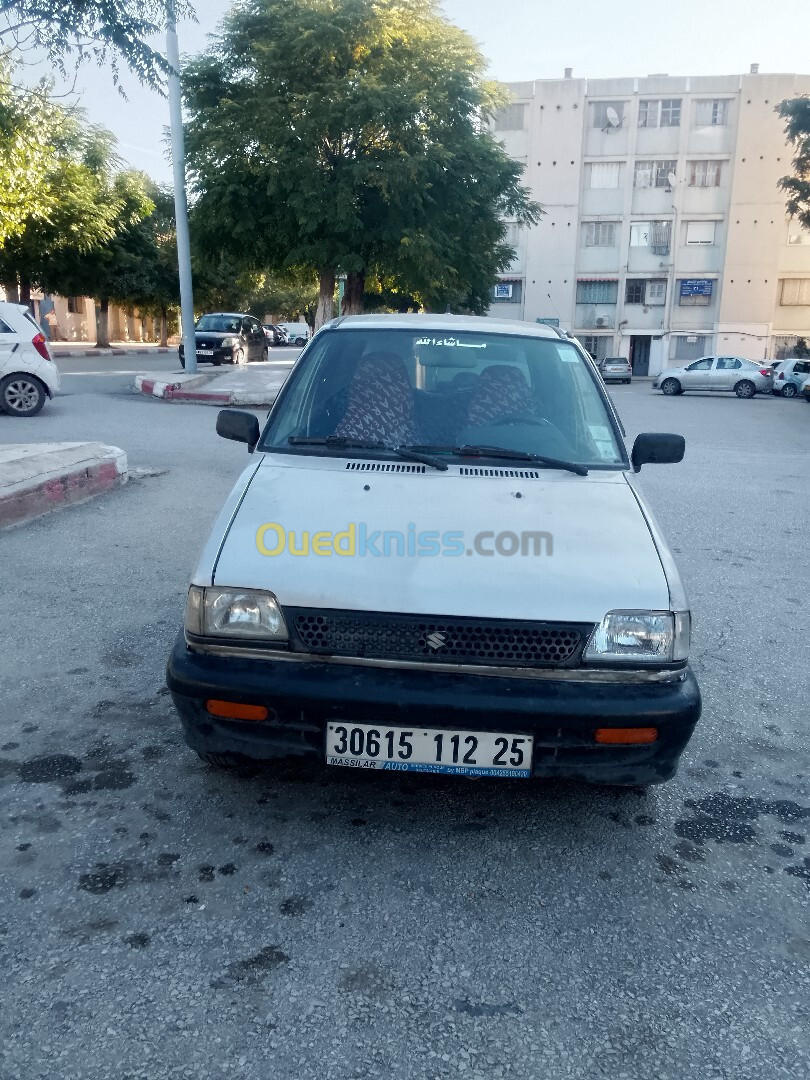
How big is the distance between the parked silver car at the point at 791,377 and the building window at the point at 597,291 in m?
18.0

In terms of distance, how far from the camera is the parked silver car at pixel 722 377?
30.0 metres

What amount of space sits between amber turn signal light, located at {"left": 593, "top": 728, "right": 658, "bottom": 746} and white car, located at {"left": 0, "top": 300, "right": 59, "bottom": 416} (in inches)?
494

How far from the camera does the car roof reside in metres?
4.05

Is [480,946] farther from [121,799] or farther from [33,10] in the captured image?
[33,10]

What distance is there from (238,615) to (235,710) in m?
0.29

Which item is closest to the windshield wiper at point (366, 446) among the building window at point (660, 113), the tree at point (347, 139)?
the tree at point (347, 139)

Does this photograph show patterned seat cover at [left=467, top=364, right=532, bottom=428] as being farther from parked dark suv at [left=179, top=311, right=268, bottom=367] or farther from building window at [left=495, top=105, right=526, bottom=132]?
building window at [left=495, top=105, right=526, bottom=132]

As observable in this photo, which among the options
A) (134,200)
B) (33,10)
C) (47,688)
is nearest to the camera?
(47,688)

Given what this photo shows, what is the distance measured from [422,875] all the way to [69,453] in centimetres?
679

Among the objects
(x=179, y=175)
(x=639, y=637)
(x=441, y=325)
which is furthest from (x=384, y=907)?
(x=179, y=175)

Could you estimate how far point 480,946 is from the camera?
2340mm

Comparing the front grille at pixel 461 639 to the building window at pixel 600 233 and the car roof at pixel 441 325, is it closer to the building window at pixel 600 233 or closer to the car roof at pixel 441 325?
the car roof at pixel 441 325

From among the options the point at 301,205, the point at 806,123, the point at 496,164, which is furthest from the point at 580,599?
the point at 806,123

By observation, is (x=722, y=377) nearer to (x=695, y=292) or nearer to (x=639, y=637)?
(x=695, y=292)
